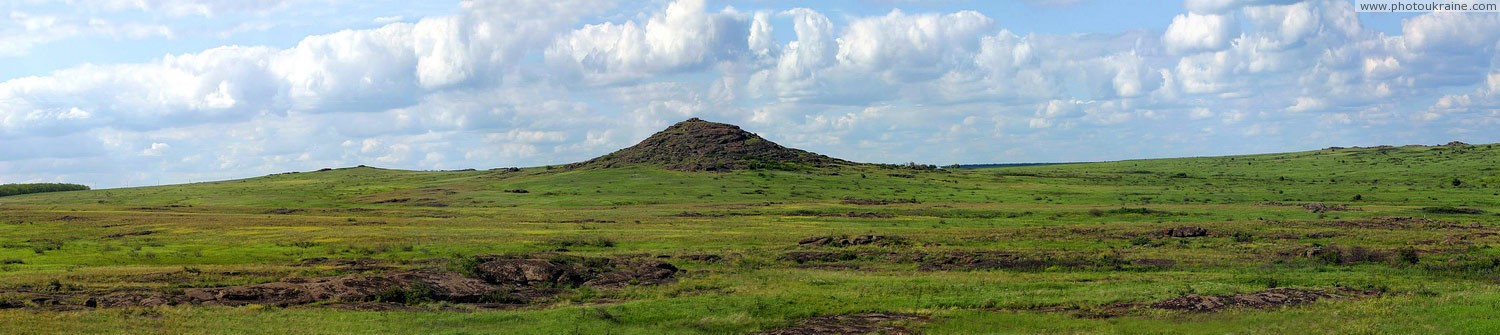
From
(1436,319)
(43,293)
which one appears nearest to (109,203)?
(43,293)

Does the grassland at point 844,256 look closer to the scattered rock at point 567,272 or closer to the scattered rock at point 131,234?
the scattered rock at point 131,234

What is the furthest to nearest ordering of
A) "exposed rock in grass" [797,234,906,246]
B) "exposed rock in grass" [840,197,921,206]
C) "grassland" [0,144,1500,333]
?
"exposed rock in grass" [840,197,921,206], "exposed rock in grass" [797,234,906,246], "grassland" [0,144,1500,333]

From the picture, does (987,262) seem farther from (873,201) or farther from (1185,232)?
(873,201)

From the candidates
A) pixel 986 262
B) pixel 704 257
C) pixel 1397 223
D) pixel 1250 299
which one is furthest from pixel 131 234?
pixel 1397 223

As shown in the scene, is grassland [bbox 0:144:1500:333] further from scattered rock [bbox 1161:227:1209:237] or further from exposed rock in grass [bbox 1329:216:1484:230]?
scattered rock [bbox 1161:227:1209:237]

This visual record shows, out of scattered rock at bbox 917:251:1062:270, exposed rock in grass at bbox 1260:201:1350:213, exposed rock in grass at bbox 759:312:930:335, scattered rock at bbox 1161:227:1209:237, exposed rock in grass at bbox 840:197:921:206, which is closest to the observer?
exposed rock in grass at bbox 759:312:930:335

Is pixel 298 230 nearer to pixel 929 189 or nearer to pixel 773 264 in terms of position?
pixel 773 264

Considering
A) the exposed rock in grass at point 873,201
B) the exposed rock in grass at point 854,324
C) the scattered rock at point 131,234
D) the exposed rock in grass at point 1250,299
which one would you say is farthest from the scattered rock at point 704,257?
the exposed rock in grass at point 873,201

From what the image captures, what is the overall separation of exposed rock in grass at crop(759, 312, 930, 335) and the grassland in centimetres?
92

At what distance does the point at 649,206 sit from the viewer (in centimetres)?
13025

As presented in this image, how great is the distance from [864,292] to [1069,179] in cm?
14312

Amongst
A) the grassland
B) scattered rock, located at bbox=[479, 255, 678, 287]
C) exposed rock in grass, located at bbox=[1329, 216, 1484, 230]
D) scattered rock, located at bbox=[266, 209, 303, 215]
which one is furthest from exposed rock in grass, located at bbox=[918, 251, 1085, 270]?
scattered rock, located at bbox=[266, 209, 303, 215]

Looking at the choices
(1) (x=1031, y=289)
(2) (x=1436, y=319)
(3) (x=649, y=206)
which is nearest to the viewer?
(2) (x=1436, y=319)

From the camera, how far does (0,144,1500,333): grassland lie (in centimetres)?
3831
